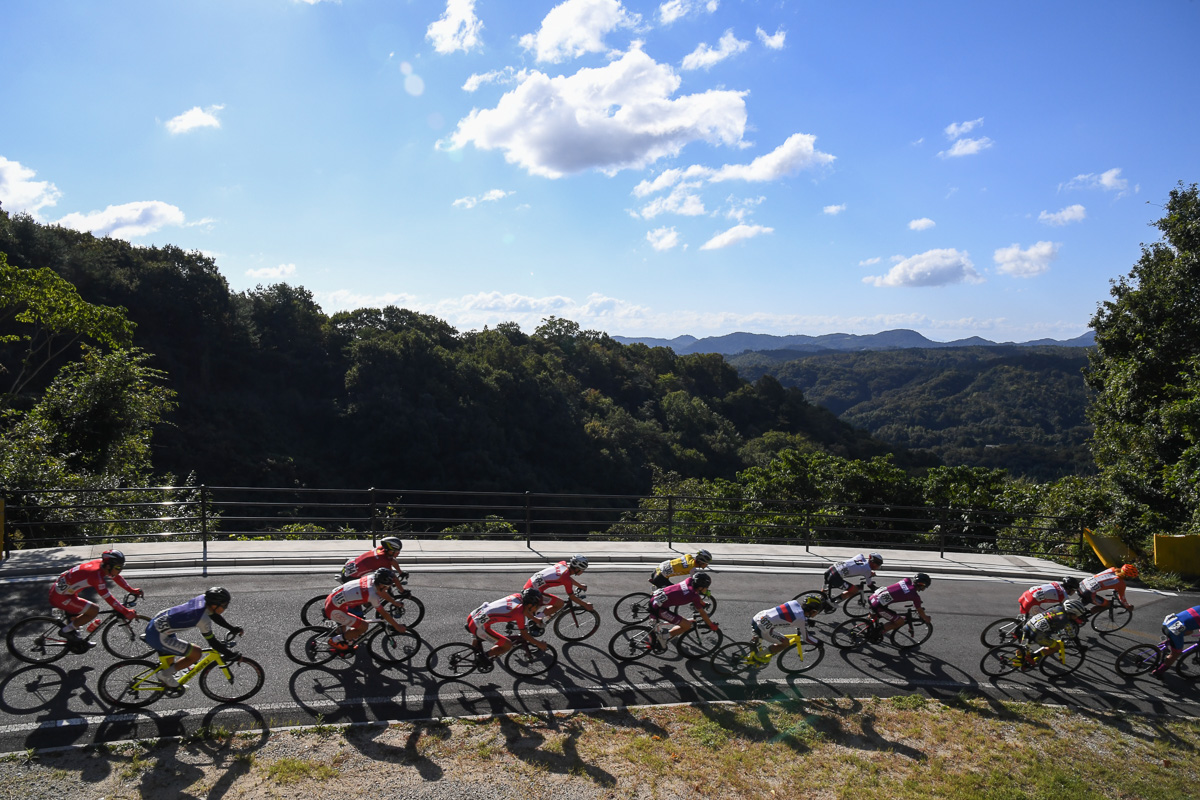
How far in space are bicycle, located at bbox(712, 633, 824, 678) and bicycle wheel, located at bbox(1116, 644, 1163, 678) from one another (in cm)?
420

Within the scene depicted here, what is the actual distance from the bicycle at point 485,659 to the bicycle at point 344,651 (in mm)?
380

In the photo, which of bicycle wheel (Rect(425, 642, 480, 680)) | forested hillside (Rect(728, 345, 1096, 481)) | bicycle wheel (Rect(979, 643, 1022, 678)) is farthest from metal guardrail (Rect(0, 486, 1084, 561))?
forested hillside (Rect(728, 345, 1096, 481))

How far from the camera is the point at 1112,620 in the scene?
10.9m

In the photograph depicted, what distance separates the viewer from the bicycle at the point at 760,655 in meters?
8.80

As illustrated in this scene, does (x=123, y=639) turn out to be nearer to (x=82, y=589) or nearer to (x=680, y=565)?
(x=82, y=589)

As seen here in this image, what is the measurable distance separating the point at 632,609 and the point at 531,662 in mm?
2039

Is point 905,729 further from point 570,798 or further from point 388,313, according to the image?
point 388,313

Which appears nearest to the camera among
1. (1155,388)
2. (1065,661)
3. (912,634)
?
(1065,661)

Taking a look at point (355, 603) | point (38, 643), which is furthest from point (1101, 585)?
point (38, 643)

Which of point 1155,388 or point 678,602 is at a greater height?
point 1155,388

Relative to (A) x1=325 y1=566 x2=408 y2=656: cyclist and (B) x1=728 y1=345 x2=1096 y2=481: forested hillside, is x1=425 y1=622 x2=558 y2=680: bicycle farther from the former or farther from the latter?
(B) x1=728 y1=345 x2=1096 y2=481: forested hillside

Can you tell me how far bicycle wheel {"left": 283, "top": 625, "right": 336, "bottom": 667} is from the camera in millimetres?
8117

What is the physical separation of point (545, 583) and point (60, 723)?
17.0 feet

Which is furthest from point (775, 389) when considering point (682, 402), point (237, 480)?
point (237, 480)
